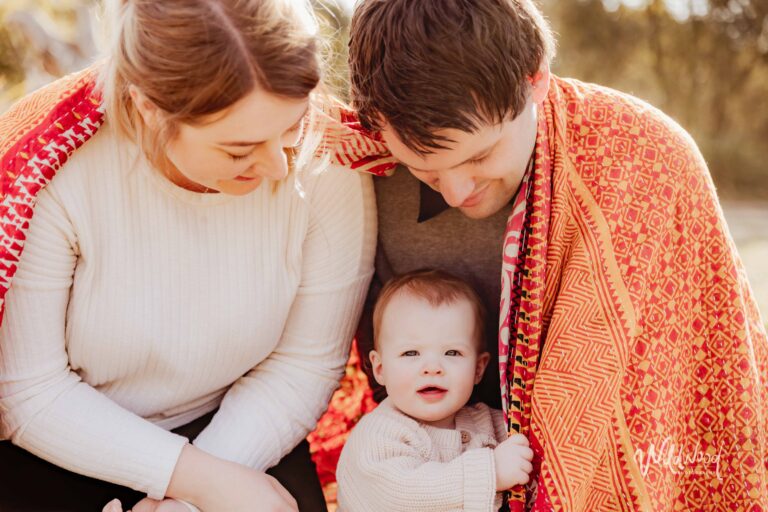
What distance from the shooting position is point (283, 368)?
2.09 metres

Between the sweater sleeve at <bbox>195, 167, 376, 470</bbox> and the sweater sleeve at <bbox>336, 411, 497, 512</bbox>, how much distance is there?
176mm

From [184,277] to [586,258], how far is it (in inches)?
38.4

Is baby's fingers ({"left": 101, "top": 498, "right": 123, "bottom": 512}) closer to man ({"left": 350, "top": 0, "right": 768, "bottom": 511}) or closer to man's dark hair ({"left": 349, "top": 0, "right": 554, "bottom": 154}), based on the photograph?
man ({"left": 350, "top": 0, "right": 768, "bottom": 511})

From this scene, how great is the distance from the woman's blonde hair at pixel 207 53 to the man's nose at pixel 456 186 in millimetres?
420

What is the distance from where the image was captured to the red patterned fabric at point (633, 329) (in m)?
1.73

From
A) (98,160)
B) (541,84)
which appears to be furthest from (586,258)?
(98,160)

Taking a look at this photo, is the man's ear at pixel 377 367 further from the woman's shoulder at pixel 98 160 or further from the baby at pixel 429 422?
the woman's shoulder at pixel 98 160

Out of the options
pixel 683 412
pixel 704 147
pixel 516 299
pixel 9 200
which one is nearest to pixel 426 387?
pixel 516 299

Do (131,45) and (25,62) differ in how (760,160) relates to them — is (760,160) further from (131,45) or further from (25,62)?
(131,45)

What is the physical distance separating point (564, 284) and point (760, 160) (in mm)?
11542

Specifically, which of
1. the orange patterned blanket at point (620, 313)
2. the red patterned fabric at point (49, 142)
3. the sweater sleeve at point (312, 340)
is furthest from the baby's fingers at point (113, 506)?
the orange patterned blanket at point (620, 313)

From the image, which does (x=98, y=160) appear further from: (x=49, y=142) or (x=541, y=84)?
(x=541, y=84)

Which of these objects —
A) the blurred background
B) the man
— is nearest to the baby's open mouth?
the man

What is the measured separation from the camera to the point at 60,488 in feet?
6.12
